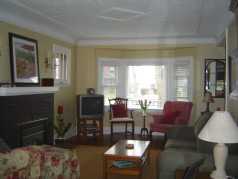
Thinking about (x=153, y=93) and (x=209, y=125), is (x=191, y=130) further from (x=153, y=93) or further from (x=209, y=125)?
(x=153, y=93)

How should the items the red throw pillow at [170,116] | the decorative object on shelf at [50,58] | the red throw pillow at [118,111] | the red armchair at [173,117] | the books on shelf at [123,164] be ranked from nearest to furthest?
the books on shelf at [123,164]
the decorative object on shelf at [50,58]
the red armchair at [173,117]
the red throw pillow at [170,116]
the red throw pillow at [118,111]

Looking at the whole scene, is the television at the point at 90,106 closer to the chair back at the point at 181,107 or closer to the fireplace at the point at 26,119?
the fireplace at the point at 26,119

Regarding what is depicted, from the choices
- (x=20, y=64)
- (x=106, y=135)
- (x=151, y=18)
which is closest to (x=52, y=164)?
(x=20, y=64)

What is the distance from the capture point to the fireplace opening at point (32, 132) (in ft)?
14.6

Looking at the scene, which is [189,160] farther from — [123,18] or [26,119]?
[123,18]

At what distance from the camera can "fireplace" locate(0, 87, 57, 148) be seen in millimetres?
4039

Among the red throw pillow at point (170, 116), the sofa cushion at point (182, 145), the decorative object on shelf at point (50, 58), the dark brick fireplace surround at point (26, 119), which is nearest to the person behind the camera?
the sofa cushion at point (182, 145)

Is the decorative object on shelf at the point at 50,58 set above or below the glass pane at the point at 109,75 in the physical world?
above

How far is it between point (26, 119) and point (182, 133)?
8.84 feet

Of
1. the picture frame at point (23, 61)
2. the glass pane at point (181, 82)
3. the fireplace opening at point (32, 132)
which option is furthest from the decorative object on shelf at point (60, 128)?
the glass pane at point (181, 82)

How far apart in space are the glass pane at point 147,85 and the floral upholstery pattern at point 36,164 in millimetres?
4509

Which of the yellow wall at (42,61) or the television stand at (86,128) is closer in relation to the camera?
the yellow wall at (42,61)

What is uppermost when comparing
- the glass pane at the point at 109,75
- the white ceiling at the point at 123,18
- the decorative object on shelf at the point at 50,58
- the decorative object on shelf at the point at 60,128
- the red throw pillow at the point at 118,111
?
the white ceiling at the point at 123,18

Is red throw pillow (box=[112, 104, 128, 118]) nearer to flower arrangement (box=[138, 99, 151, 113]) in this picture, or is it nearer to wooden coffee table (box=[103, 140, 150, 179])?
flower arrangement (box=[138, 99, 151, 113])
